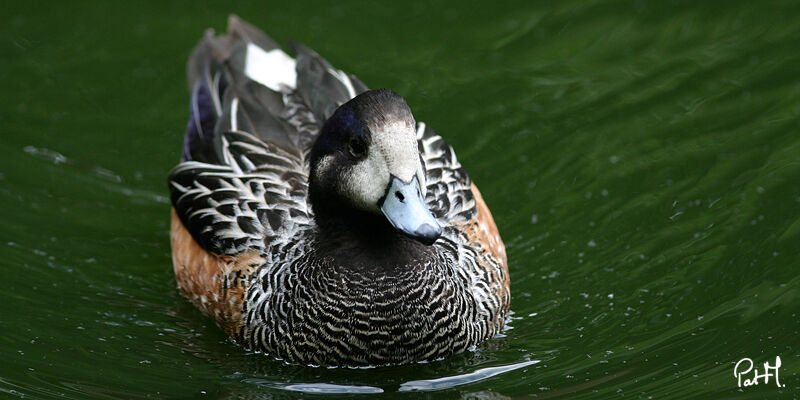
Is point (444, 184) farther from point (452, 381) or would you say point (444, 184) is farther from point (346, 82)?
point (346, 82)

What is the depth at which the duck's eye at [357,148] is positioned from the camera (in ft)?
23.4

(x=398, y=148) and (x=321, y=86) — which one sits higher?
(x=321, y=86)

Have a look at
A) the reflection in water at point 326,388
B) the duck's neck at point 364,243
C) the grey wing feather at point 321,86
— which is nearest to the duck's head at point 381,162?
the duck's neck at point 364,243

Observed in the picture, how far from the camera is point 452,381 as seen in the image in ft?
25.5

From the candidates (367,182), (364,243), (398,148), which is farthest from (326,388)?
(398,148)

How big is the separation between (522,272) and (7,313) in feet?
12.2

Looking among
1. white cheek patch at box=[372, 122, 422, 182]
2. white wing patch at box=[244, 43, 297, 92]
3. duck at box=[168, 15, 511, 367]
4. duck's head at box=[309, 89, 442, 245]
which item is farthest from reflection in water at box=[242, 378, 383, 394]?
white wing patch at box=[244, 43, 297, 92]

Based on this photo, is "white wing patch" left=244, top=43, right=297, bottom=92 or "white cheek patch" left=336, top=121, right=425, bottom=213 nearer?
"white cheek patch" left=336, top=121, right=425, bottom=213

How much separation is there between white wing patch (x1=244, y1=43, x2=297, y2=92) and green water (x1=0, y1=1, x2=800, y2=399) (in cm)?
118

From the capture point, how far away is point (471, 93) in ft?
37.4

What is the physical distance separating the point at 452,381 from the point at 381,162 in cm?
161

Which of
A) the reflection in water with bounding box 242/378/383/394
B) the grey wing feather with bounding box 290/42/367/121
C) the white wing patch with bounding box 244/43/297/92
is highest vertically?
the white wing patch with bounding box 244/43/297/92

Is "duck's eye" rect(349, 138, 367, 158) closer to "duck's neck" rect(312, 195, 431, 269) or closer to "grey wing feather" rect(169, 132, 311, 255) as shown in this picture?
"duck's neck" rect(312, 195, 431, 269)
